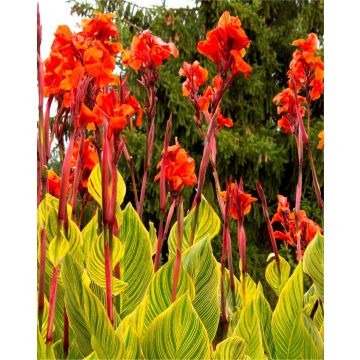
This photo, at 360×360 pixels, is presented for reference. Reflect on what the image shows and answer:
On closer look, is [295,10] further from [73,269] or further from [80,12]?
[73,269]

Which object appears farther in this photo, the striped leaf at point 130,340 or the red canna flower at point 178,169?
the red canna flower at point 178,169

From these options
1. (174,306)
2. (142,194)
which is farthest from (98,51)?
(174,306)

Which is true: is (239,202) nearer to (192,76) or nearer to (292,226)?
(292,226)

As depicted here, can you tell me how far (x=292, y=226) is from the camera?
1312 mm

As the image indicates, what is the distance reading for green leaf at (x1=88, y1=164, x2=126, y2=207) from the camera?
3.65 feet

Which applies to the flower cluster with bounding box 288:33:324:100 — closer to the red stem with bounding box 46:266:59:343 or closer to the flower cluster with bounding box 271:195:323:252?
the flower cluster with bounding box 271:195:323:252

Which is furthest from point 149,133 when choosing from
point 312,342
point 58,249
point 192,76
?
point 312,342

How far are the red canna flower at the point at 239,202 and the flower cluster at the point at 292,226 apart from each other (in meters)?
0.11

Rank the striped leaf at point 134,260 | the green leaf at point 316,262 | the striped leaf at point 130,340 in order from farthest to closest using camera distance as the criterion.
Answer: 1. the green leaf at point 316,262
2. the striped leaf at point 134,260
3. the striped leaf at point 130,340

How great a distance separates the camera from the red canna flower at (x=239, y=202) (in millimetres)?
→ 1208

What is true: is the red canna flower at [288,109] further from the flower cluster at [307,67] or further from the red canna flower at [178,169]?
the red canna flower at [178,169]

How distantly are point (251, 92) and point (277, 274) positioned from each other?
17.3 inches

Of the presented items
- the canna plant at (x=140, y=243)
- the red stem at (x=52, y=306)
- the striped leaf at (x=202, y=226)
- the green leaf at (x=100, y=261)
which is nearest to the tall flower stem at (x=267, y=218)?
the canna plant at (x=140, y=243)
